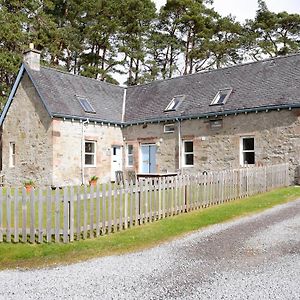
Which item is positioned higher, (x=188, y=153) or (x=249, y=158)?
(x=188, y=153)

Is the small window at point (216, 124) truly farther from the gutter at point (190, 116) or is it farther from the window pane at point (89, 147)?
the window pane at point (89, 147)

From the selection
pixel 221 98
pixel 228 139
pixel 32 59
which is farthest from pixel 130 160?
pixel 32 59

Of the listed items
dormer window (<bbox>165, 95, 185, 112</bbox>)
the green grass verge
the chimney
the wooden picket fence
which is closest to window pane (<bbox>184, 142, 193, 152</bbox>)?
dormer window (<bbox>165, 95, 185, 112</bbox>)

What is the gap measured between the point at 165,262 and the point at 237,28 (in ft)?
124

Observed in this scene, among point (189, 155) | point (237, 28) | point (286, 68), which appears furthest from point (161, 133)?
point (237, 28)

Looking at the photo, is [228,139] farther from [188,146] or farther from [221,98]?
[188,146]

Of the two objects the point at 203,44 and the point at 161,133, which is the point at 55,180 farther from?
the point at 203,44

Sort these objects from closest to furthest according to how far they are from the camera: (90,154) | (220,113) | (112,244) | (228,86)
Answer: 1. (112,244)
2. (220,113)
3. (228,86)
4. (90,154)

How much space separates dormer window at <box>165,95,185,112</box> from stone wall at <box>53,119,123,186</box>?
418 cm

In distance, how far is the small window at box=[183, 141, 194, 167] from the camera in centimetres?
2127

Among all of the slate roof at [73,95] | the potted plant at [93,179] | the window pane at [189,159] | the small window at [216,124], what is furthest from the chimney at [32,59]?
the small window at [216,124]

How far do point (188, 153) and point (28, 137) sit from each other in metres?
10.1

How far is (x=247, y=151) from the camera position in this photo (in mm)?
19141

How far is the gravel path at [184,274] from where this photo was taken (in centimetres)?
465
